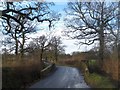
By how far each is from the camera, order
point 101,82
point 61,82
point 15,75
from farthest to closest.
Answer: point 61,82
point 15,75
point 101,82

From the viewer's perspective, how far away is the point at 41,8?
26.1m

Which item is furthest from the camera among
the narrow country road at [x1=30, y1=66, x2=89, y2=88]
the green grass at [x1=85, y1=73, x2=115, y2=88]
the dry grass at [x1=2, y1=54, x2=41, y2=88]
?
the narrow country road at [x1=30, y1=66, x2=89, y2=88]

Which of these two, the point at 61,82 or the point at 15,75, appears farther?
the point at 61,82

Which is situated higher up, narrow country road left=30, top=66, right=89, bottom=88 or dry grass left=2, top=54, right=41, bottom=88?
dry grass left=2, top=54, right=41, bottom=88

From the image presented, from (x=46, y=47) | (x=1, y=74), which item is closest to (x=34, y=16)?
(x=1, y=74)

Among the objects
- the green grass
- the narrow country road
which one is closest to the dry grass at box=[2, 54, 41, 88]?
the narrow country road

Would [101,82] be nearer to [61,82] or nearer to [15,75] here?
[15,75]

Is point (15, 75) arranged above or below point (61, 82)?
above

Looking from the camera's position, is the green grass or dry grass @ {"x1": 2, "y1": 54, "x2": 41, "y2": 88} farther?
dry grass @ {"x1": 2, "y1": 54, "x2": 41, "y2": 88}

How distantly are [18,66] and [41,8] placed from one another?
557 cm

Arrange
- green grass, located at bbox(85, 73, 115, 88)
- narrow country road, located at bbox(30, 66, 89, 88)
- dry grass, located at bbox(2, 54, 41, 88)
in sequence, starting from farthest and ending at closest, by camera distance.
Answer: narrow country road, located at bbox(30, 66, 89, 88) < dry grass, located at bbox(2, 54, 41, 88) < green grass, located at bbox(85, 73, 115, 88)

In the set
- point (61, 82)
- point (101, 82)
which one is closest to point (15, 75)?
point (61, 82)

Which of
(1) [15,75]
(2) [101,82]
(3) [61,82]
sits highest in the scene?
(1) [15,75]

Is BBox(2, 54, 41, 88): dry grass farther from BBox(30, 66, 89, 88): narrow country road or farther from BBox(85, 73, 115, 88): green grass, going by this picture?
BBox(85, 73, 115, 88): green grass
